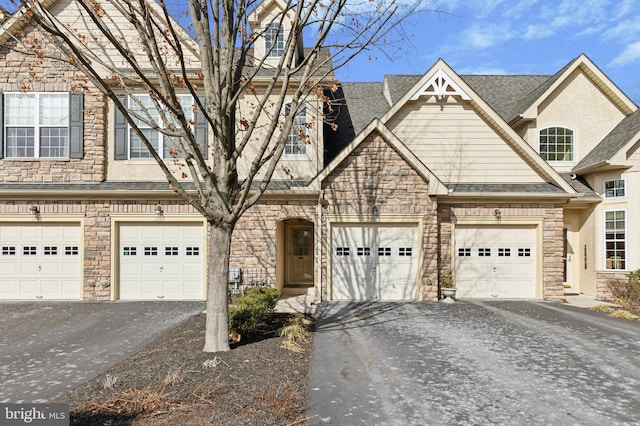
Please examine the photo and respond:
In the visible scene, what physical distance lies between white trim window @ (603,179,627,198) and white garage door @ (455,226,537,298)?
9.19 feet

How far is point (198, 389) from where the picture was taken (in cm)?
514

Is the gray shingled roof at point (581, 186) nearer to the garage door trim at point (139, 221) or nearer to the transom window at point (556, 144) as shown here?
the transom window at point (556, 144)

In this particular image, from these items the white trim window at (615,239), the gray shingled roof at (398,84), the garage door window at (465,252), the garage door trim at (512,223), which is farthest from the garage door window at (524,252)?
the gray shingled roof at (398,84)

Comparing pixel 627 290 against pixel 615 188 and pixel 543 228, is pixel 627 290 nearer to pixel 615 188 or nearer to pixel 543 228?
pixel 543 228

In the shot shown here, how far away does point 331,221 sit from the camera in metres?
12.3

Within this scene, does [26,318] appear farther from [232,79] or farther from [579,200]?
[579,200]

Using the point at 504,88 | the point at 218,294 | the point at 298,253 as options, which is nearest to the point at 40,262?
the point at 298,253

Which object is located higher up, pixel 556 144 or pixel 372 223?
pixel 556 144

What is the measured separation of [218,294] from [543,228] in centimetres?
1096

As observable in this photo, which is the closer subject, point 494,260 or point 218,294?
point 218,294

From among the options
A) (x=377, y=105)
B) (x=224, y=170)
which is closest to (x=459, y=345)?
(x=224, y=170)

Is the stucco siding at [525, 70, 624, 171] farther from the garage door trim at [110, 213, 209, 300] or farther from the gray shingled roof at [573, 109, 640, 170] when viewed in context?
the garage door trim at [110, 213, 209, 300]

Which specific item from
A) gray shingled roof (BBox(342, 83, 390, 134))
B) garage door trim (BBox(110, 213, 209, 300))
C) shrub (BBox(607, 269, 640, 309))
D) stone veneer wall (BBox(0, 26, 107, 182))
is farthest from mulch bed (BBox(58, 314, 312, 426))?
gray shingled roof (BBox(342, 83, 390, 134))

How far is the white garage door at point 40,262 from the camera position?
40.7 ft
